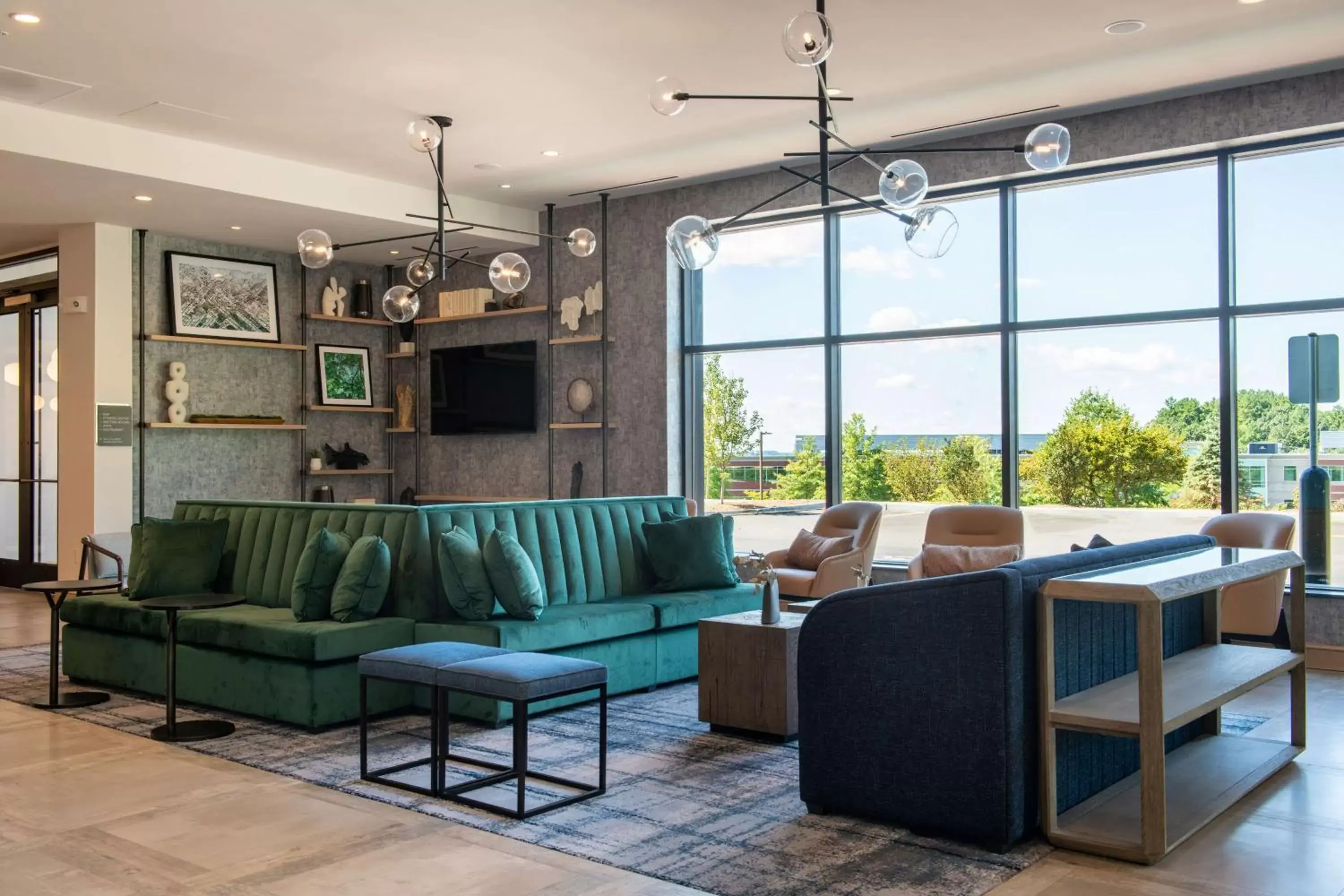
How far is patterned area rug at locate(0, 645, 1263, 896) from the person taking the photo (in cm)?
309

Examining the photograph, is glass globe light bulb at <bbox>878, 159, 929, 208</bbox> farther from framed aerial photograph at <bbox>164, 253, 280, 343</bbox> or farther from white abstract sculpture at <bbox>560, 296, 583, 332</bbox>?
framed aerial photograph at <bbox>164, 253, 280, 343</bbox>

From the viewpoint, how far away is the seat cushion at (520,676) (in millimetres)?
3648

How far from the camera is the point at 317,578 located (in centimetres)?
504

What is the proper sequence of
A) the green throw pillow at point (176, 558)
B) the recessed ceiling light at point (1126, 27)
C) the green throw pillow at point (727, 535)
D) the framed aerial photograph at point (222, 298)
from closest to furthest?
the recessed ceiling light at point (1126, 27) → the green throw pillow at point (176, 558) → the green throw pillow at point (727, 535) → the framed aerial photograph at point (222, 298)

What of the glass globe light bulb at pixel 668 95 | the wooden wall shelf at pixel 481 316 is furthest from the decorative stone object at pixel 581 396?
the glass globe light bulb at pixel 668 95

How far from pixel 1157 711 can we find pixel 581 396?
20.9ft

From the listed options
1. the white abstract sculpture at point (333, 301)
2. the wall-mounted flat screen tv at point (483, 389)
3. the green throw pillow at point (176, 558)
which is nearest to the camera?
the green throw pillow at point (176, 558)

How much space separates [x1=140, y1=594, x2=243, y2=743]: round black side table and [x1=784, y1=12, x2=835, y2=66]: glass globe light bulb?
3.10m

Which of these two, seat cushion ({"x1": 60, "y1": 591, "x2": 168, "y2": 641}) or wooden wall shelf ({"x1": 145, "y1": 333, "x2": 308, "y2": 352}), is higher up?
wooden wall shelf ({"x1": 145, "y1": 333, "x2": 308, "y2": 352})

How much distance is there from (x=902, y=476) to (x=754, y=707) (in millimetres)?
3603

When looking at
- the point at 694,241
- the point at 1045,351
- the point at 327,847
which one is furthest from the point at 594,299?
the point at 327,847

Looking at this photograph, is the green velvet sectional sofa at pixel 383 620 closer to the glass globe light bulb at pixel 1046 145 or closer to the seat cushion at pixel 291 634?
the seat cushion at pixel 291 634

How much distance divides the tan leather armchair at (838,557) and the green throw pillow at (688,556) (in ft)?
1.89

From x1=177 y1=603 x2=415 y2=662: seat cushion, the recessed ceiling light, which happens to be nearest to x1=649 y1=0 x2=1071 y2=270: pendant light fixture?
the recessed ceiling light
